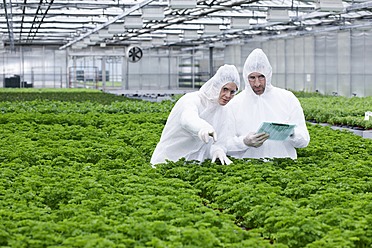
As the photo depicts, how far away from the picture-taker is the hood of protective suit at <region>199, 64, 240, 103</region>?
6.80 m

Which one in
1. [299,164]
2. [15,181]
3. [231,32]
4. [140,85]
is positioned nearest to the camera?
[15,181]

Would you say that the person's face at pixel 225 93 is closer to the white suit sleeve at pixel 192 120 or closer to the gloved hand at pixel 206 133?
the white suit sleeve at pixel 192 120

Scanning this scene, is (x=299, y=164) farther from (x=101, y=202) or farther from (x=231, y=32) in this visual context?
(x=231, y=32)

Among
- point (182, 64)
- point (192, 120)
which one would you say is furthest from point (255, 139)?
point (182, 64)

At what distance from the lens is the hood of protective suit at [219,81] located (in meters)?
6.80

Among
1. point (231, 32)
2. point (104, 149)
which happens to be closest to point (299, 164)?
point (104, 149)

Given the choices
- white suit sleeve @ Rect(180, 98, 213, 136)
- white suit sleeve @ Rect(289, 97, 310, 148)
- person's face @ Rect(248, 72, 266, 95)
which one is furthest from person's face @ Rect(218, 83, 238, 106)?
white suit sleeve @ Rect(289, 97, 310, 148)

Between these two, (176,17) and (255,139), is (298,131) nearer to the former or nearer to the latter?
(255,139)

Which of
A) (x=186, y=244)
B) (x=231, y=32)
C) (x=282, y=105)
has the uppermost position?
(x=231, y=32)

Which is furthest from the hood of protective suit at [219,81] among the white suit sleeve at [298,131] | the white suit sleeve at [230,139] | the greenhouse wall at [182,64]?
the greenhouse wall at [182,64]

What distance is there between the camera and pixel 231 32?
34.3 metres

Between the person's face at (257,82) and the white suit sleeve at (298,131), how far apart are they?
44 cm

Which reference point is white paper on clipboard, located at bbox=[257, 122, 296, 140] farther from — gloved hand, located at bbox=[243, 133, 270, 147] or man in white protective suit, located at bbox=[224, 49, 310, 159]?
man in white protective suit, located at bbox=[224, 49, 310, 159]

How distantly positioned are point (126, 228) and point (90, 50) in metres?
44.5
